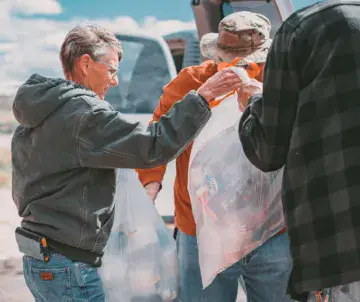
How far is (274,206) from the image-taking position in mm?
1924

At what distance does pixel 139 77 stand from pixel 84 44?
5537 millimetres

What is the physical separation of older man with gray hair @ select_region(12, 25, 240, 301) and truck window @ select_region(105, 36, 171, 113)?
17.0 ft

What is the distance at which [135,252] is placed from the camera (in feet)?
6.72

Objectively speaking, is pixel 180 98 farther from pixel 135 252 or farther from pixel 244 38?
pixel 135 252

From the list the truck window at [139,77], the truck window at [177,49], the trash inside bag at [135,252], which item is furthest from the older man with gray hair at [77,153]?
the truck window at [177,49]

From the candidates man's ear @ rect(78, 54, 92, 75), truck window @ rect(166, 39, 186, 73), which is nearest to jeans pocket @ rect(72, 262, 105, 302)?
man's ear @ rect(78, 54, 92, 75)

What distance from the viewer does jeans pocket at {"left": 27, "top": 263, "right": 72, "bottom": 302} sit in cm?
182

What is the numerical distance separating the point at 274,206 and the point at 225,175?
0.17 m

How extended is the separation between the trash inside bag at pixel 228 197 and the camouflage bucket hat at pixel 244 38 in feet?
0.49

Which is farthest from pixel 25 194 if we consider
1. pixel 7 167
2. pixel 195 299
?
pixel 7 167

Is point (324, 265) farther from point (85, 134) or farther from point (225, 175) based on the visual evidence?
point (85, 134)

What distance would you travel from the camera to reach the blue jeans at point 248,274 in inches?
78.5

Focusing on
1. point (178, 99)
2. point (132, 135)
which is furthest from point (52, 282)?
point (178, 99)

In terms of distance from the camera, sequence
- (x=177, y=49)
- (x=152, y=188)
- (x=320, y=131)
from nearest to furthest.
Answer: (x=320, y=131) < (x=152, y=188) < (x=177, y=49)
